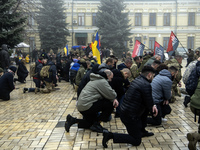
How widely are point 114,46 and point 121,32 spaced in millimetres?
2067

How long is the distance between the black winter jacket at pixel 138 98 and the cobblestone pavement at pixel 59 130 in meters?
0.81

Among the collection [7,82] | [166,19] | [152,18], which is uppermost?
[152,18]

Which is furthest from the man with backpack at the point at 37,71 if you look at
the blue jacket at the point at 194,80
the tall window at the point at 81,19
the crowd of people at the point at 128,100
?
the tall window at the point at 81,19

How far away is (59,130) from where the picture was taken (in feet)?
21.6

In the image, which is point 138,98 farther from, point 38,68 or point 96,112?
point 38,68

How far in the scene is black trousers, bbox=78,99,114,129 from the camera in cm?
600

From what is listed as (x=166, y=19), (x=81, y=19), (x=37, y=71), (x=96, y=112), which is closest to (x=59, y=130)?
(x=96, y=112)

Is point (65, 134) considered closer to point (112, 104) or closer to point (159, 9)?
point (112, 104)

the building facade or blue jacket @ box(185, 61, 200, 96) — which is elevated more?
the building facade

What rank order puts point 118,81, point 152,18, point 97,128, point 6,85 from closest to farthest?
point 97,128 < point 118,81 < point 6,85 < point 152,18

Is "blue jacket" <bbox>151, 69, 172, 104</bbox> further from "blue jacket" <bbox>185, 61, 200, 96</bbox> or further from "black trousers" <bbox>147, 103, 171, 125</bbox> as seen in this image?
"blue jacket" <bbox>185, 61, 200, 96</bbox>

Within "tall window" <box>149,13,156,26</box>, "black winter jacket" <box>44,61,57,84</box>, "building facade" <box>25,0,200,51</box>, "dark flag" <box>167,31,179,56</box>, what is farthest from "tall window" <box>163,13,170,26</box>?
"black winter jacket" <box>44,61,57,84</box>

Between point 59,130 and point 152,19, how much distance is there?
3804 centimetres

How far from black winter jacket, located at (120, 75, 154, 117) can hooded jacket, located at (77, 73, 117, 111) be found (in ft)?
2.62
